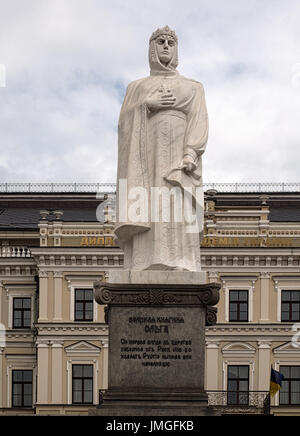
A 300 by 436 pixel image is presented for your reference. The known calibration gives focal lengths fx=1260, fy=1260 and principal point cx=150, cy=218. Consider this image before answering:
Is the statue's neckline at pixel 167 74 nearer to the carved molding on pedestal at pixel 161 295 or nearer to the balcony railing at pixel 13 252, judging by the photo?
the carved molding on pedestal at pixel 161 295

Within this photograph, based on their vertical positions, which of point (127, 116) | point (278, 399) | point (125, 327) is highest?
point (127, 116)

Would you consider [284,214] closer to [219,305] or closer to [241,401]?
[219,305]

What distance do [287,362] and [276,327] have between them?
1.94 meters

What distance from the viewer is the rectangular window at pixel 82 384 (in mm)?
65750

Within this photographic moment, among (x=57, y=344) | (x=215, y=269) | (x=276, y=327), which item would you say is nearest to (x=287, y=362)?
(x=276, y=327)

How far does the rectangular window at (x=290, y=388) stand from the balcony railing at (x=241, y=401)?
54.7 inches

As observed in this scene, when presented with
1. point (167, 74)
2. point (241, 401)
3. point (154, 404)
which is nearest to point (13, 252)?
point (241, 401)

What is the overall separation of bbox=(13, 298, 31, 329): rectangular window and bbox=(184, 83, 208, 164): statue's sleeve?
2009 inches

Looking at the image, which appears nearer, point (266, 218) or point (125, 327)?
point (125, 327)

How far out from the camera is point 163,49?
19297 millimetres

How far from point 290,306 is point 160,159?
48759 millimetres

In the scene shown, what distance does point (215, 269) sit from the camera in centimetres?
6669
